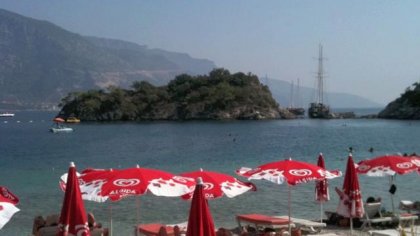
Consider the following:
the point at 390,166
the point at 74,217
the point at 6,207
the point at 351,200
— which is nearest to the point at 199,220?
the point at 74,217

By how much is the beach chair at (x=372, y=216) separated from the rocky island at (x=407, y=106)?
134455mm

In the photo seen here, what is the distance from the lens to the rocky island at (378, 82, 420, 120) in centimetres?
14612

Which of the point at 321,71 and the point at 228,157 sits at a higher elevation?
the point at 321,71

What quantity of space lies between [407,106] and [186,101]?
196ft

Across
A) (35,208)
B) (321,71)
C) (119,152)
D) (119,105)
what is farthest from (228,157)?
(321,71)

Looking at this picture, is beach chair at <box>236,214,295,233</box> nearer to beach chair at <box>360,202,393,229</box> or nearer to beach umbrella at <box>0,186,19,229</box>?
beach chair at <box>360,202,393,229</box>

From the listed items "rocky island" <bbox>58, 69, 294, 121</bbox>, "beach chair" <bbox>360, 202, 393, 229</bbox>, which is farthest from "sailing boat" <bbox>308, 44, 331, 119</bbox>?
"beach chair" <bbox>360, 202, 393, 229</bbox>

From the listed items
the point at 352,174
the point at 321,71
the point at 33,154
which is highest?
the point at 321,71

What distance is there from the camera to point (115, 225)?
63.3 ft

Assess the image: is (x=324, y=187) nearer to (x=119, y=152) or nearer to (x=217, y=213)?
(x=217, y=213)

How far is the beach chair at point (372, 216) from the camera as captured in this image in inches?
658

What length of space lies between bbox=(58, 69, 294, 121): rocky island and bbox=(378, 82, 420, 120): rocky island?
32187 mm

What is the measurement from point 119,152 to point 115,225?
45.4 meters

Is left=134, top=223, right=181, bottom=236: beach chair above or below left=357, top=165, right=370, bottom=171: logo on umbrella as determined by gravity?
below
